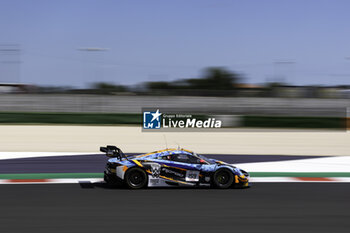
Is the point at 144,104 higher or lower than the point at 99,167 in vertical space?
higher

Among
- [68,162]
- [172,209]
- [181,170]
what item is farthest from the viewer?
[68,162]

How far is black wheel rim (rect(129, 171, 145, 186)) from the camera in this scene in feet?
30.0

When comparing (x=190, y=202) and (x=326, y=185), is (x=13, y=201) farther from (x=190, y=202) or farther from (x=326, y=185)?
(x=326, y=185)

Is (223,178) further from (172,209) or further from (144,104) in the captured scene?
(144,104)

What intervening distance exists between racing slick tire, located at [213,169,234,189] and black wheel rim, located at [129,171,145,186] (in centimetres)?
153

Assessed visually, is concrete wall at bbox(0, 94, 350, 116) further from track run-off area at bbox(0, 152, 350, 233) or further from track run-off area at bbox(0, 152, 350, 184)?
track run-off area at bbox(0, 152, 350, 233)

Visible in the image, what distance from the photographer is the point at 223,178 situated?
367 inches

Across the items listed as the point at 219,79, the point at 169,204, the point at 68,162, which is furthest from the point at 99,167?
the point at 219,79

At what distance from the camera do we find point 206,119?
1043 inches

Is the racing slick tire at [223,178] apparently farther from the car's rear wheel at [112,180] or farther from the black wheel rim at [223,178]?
the car's rear wheel at [112,180]

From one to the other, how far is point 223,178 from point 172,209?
209cm

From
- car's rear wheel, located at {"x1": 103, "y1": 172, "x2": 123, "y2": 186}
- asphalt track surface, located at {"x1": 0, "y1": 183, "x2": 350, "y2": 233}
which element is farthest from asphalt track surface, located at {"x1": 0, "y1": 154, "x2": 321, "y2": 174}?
car's rear wheel, located at {"x1": 103, "y1": 172, "x2": 123, "y2": 186}

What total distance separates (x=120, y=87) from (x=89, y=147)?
24.8 metres

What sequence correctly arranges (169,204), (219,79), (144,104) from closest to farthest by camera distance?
1. (169,204)
2. (144,104)
3. (219,79)
